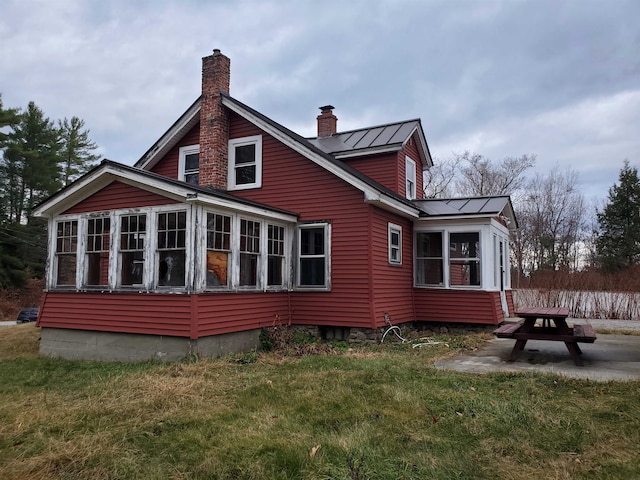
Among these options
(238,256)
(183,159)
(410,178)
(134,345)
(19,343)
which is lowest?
(19,343)

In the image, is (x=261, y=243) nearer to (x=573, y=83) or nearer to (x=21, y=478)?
(x=21, y=478)

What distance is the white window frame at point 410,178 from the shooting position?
14102mm

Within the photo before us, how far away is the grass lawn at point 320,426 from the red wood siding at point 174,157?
757 centimetres

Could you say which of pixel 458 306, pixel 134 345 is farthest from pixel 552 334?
pixel 134 345

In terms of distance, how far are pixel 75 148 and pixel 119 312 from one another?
38163 mm

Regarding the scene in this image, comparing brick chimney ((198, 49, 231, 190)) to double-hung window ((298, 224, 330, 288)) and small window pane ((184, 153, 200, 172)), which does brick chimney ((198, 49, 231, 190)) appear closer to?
small window pane ((184, 153, 200, 172))

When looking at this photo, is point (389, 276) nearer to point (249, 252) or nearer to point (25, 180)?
point (249, 252)

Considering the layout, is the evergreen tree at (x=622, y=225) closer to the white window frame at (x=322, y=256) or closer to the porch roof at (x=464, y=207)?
the porch roof at (x=464, y=207)

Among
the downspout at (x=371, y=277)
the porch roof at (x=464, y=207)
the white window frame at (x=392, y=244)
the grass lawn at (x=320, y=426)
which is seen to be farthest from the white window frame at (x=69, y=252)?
the porch roof at (x=464, y=207)

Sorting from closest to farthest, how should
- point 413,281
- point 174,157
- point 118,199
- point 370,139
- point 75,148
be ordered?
point 118,199 → point 413,281 → point 174,157 → point 370,139 → point 75,148

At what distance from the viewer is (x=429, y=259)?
13312 millimetres

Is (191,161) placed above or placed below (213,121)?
below

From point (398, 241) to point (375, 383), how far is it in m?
6.51

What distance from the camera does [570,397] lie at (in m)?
5.54
